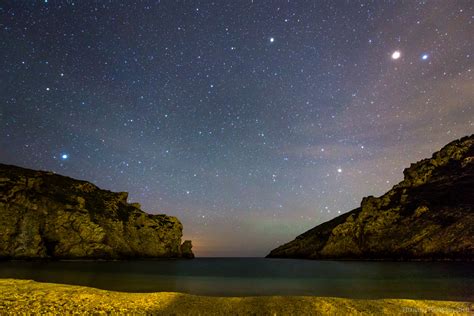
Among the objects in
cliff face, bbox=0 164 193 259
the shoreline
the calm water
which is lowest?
the calm water

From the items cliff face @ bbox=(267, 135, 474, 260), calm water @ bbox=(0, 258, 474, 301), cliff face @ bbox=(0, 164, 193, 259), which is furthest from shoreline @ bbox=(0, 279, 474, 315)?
cliff face @ bbox=(267, 135, 474, 260)

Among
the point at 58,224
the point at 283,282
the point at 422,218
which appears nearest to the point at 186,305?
the point at 283,282

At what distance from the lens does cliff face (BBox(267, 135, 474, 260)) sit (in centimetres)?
12394

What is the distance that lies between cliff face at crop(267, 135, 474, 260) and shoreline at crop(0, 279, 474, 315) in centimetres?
11964

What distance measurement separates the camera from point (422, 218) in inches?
Result: 5576

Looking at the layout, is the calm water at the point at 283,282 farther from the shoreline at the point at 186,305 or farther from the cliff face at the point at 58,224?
the cliff face at the point at 58,224

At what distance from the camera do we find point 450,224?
127500 millimetres

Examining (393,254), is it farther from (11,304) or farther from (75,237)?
(11,304)

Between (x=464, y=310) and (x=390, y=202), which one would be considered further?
(x=390, y=202)

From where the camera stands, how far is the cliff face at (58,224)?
388 ft

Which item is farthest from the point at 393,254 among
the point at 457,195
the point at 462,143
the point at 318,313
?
the point at 318,313

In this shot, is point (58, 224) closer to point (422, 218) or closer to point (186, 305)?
point (186, 305)

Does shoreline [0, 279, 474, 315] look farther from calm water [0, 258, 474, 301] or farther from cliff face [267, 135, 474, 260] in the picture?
cliff face [267, 135, 474, 260]

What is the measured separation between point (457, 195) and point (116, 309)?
16814 centimetres
